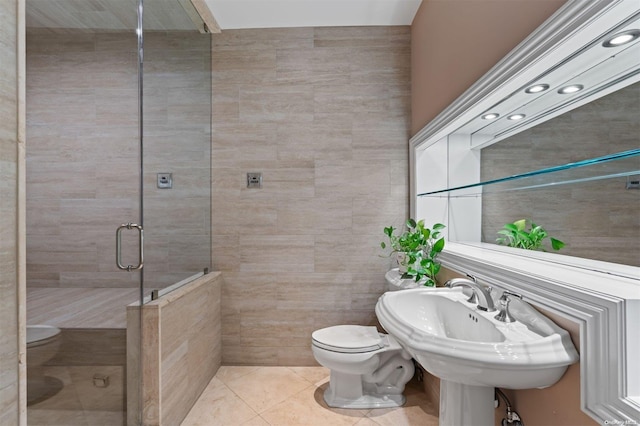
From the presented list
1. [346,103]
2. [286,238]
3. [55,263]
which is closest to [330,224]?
[286,238]

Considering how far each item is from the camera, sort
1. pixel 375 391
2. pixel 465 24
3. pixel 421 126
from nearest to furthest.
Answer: pixel 465 24 < pixel 375 391 < pixel 421 126

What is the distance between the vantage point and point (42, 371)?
1.08 meters

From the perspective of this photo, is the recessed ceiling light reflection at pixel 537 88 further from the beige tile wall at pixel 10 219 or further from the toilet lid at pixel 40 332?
the toilet lid at pixel 40 332

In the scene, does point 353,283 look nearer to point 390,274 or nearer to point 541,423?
point 390,274

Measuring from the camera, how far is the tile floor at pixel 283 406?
6.06 feet

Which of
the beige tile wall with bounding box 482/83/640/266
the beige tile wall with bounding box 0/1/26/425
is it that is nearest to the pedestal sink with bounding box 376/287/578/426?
the beige tile wall with bounding box 482/83/640/266

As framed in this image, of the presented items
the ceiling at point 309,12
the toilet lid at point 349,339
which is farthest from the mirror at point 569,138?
the ceiling at point 309,12

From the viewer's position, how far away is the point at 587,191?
1.11 metres

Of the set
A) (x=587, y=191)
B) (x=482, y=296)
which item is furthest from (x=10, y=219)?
(x=587, y=191)

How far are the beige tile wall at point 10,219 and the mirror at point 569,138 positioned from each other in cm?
155

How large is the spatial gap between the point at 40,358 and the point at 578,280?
1.70 metres

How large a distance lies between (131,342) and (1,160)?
1019mm

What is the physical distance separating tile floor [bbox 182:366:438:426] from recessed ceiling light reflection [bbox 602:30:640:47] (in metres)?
1.91

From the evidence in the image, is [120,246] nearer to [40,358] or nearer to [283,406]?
[40,358]
